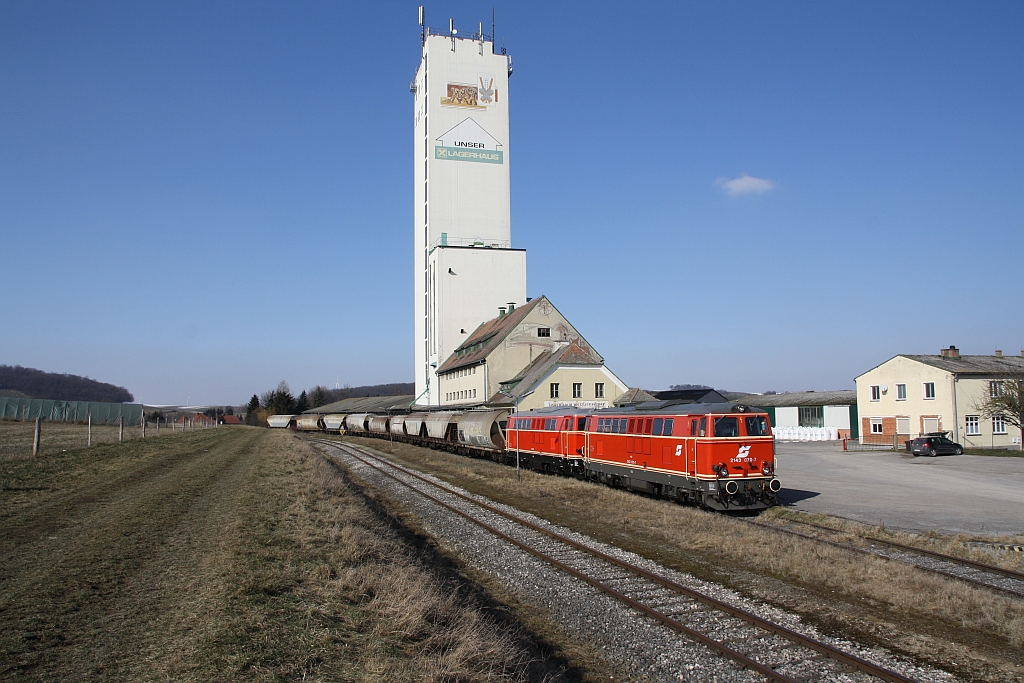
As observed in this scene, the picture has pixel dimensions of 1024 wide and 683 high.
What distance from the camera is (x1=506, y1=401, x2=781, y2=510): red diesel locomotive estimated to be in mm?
20578

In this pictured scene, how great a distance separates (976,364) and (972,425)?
19.9 ft

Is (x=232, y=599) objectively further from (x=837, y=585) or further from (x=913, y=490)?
(x=913, y=490)

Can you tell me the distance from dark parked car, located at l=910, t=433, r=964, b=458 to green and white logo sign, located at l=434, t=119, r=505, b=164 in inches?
2129

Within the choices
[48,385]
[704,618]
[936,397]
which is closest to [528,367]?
[936,397]

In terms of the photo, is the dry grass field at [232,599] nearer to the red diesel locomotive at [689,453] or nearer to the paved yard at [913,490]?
the red diesel locomotive at [689,453]

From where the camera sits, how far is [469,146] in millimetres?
81500

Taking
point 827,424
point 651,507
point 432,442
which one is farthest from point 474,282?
point 651,507

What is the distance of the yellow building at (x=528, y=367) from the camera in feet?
180

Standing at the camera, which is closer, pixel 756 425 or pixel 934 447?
pixel 756 425

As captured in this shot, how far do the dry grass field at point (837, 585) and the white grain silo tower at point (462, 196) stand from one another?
5644 centimetres

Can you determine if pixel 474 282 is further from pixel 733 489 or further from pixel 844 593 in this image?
pixel 844 593

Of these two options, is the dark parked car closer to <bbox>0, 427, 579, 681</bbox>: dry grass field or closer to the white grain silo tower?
<bbox>0, 427, 579, 681</bbox>: dry grass field

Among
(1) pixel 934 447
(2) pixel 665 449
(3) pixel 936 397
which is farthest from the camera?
(3) pixel 936 397

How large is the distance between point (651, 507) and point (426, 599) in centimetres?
1312
